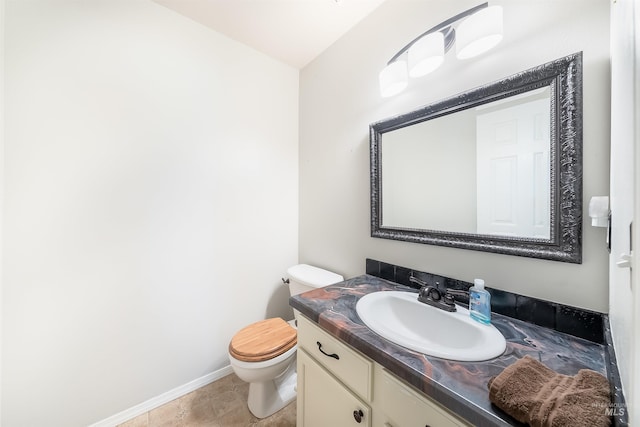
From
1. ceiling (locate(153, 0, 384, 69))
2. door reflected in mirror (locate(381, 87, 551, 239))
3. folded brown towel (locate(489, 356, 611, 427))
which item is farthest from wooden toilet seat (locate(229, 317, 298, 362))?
ceiling (locate(153, 0, 384, 69))

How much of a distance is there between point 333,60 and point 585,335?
191 centimetres

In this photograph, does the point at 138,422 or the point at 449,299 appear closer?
the point at 449,299

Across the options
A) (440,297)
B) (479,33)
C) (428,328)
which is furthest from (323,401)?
(479,33)

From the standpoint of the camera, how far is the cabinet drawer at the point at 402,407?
58cm

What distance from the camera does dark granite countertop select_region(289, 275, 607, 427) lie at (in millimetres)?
518

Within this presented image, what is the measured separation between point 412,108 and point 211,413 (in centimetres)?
208

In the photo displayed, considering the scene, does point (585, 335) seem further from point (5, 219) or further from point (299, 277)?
point (5, 219)

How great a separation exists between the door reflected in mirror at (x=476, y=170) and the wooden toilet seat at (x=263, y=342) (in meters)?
0.91

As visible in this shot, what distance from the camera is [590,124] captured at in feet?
2.43

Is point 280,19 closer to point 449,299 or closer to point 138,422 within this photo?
point 449,299

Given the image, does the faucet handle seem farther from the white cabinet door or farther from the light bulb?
the light bulb

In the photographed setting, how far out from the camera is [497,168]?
939 millimetres

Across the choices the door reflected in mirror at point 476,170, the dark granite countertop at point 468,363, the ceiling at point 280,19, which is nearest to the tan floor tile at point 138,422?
the dark granite countertop at point 468,363

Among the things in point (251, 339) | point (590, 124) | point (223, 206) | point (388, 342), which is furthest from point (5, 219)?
point (590, 124)
